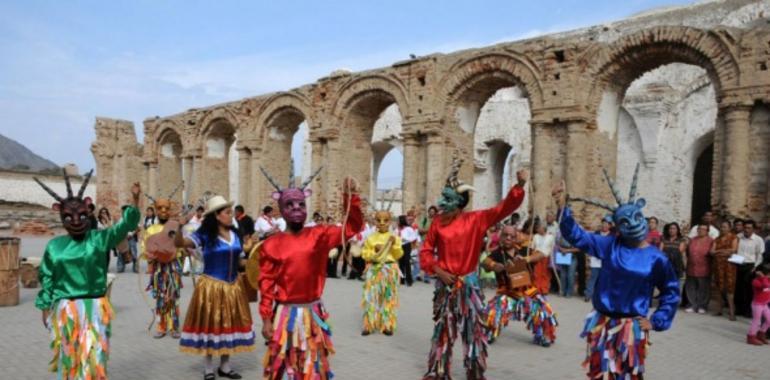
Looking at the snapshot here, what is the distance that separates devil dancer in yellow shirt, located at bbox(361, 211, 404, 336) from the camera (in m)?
7.48

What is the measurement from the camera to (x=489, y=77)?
14258 millimetres

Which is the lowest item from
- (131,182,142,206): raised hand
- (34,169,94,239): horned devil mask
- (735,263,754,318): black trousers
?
(735,263,754,318): black trousers

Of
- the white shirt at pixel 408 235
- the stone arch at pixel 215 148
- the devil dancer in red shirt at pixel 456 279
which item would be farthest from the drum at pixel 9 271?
the stone arch at pixel 215 148

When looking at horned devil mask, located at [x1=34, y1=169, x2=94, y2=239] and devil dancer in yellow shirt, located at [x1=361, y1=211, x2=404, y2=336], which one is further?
devil dancer in yellow shirt, located at [x1=361, y1=211, x2=404, y2=336]

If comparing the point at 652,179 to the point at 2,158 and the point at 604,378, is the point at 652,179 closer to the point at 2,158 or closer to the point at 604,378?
the point at 604,378

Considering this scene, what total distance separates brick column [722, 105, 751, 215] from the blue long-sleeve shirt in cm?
797

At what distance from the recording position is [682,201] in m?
19.8

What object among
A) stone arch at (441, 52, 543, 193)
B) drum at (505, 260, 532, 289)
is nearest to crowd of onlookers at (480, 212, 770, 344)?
drum at (505, 260, 532, 289)

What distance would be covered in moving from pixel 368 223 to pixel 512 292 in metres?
6.89

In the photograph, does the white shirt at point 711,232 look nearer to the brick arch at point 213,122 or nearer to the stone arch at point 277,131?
the stone arch at point 277,131

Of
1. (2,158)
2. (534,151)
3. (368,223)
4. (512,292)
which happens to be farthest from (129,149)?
(2,158)

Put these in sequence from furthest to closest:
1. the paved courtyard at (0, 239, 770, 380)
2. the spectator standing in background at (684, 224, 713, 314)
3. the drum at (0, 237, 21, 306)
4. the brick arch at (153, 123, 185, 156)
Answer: the brick arch at (153, 123, 185, 156) < the spectator standing in background at (684, 224, 713, 314) < the drum at (0, 237, 21, 306) < the paved courtyard at (0, 239, 770, 380)

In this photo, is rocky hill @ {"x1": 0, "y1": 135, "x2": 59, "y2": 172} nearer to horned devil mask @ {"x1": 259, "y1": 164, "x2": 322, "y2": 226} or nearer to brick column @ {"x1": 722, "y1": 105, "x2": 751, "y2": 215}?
brick column @ {"x1": 722, "y1": 105, "x2": 751, "y2": 215}

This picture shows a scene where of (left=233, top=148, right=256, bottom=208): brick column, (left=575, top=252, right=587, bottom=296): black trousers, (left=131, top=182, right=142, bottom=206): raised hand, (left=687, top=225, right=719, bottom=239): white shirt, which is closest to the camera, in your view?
(left=131, top=182, right=142, bottom=206): raised hand
